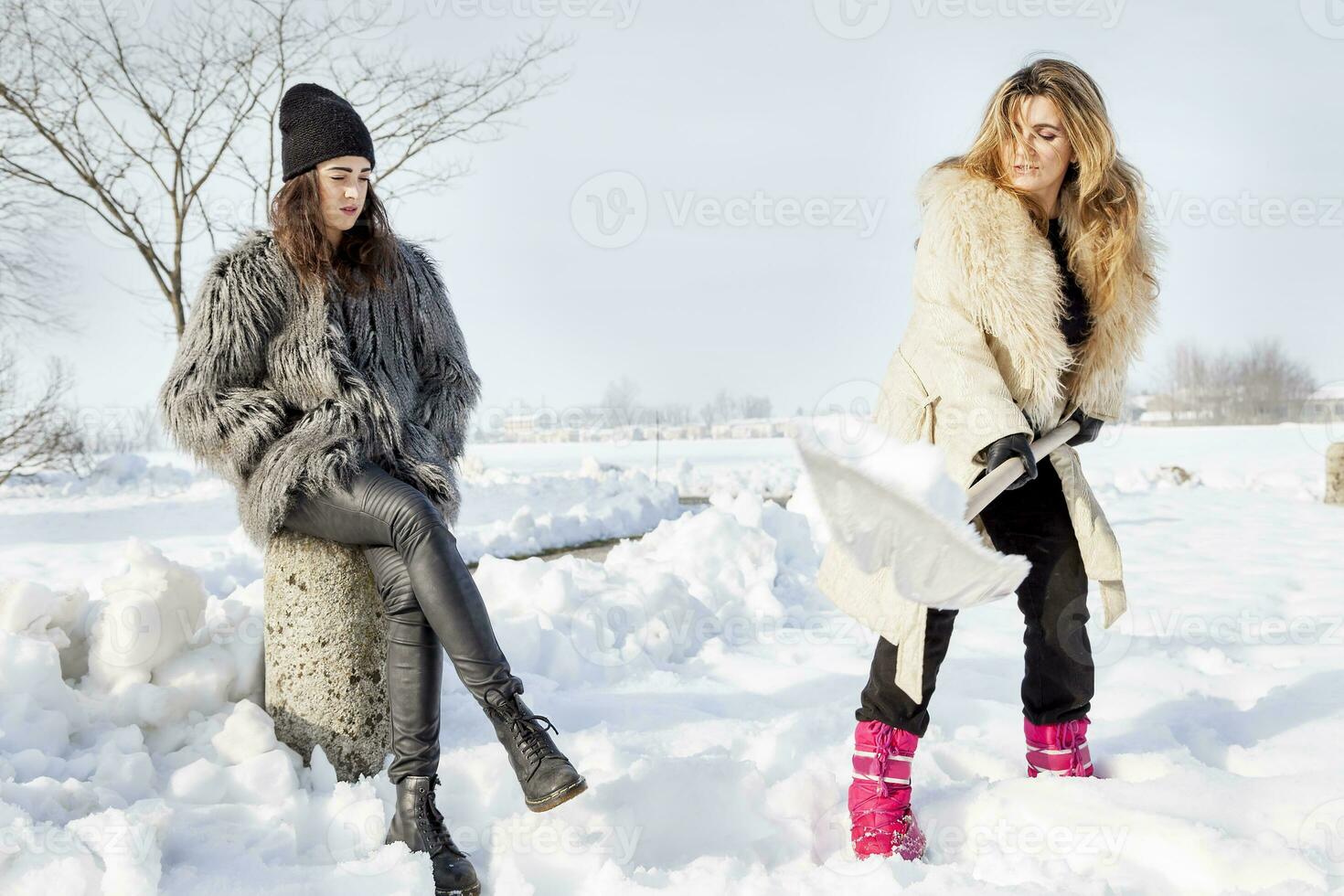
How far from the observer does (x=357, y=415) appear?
2.82 meters

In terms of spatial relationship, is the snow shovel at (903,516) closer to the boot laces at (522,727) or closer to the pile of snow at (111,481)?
the boot laces at (522,727)

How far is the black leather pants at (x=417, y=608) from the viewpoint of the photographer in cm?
252

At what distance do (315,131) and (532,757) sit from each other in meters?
1.92

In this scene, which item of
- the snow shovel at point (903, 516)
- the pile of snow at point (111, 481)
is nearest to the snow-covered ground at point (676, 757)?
the snow shovel at point (903, 516)

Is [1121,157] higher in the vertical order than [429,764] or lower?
higher

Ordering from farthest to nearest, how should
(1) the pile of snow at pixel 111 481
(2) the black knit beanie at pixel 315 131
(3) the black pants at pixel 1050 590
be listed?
(1) the pile of snow at pixel 111 481, (2) the black knit beanie at pixel 315 131, (3) the black pants at pixel 1050 590

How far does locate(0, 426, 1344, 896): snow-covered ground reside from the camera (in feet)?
7.47

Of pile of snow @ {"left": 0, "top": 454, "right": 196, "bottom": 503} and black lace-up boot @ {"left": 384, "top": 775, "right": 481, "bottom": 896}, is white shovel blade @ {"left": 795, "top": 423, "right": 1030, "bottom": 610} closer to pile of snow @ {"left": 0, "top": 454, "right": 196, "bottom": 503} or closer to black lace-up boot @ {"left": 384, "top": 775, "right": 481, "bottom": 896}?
black lace-up boot @ {"left": 384, "top": 775, "right": 481, "bottom": 896}

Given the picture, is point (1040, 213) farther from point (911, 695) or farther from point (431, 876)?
point (431, 876)

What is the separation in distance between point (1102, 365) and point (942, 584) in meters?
0.98

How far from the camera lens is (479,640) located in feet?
8.28

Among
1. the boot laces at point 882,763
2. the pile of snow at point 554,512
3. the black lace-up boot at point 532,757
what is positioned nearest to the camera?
the black lace-up boot at point 532,757

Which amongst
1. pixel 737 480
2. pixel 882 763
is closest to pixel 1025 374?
pixel 882 763

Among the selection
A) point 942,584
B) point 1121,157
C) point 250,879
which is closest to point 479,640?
point 250,879
